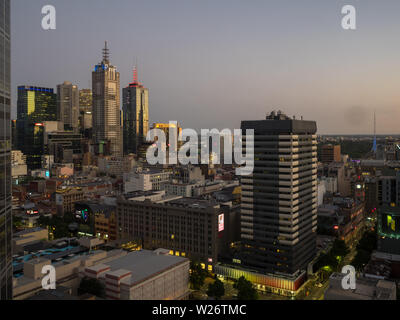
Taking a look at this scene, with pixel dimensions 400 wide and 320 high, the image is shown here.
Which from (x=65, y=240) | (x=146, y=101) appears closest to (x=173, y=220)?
(x=65, y=240)

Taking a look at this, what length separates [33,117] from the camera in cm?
15550

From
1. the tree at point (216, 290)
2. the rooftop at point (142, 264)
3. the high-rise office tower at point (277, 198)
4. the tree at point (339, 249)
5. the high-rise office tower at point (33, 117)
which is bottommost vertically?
the tree at point (216, 290)

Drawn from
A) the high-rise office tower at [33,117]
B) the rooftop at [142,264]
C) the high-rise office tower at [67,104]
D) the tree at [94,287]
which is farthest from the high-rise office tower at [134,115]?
the tree at [94,287]

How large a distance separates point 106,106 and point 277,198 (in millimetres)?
138063

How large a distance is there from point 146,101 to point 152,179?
4515 inches

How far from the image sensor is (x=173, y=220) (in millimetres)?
46625

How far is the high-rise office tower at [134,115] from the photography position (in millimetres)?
189500

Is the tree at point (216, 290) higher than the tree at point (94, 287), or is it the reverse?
the tree at point (94, 287)

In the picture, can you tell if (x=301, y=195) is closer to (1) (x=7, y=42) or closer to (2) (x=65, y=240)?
(2) (x=65, y=240)

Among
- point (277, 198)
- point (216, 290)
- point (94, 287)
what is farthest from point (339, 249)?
point (94, 287)

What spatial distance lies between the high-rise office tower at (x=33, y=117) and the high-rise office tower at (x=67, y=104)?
17918mm

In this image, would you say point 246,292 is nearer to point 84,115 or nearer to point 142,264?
point 142,264

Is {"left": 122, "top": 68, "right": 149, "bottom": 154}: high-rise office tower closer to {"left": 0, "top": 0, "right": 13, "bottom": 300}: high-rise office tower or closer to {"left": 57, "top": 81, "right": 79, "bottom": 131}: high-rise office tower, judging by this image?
{"left": 57, "top": 81, "right": 79, "bottom": 131}: high-rise office tower

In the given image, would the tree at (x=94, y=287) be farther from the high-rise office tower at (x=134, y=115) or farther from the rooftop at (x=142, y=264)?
the high-rise office tower at (x=134, y=115)
